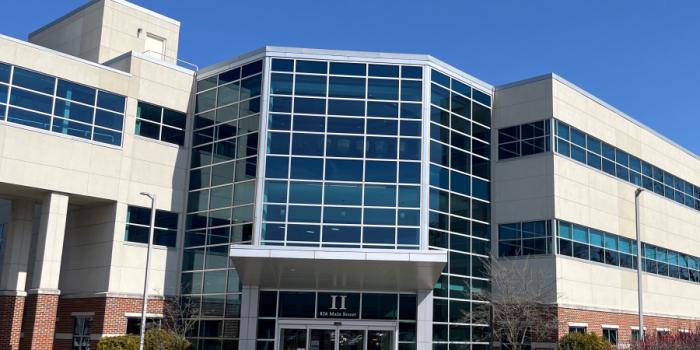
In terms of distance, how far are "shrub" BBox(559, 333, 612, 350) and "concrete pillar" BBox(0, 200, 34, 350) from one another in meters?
22.6

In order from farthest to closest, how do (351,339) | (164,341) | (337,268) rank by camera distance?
(351,339), (164,341), (337,268)

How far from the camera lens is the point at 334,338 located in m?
31.5

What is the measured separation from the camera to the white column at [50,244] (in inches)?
1214

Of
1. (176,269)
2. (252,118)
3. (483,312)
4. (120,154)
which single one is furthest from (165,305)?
(483,312)

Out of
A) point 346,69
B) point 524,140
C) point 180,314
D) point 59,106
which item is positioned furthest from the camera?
point 524,140

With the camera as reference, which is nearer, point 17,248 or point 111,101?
point 111,101

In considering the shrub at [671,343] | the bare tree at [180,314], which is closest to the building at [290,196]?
the bare tree at [180,314]

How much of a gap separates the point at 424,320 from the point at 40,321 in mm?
15551

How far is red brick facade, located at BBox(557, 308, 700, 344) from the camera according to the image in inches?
1324

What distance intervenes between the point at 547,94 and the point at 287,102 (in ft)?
40.7

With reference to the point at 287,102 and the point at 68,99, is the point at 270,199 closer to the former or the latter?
the point at 287,102

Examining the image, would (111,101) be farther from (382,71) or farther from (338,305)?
(338,305)

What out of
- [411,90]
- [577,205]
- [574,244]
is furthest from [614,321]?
[411,90]

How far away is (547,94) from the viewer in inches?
1409
